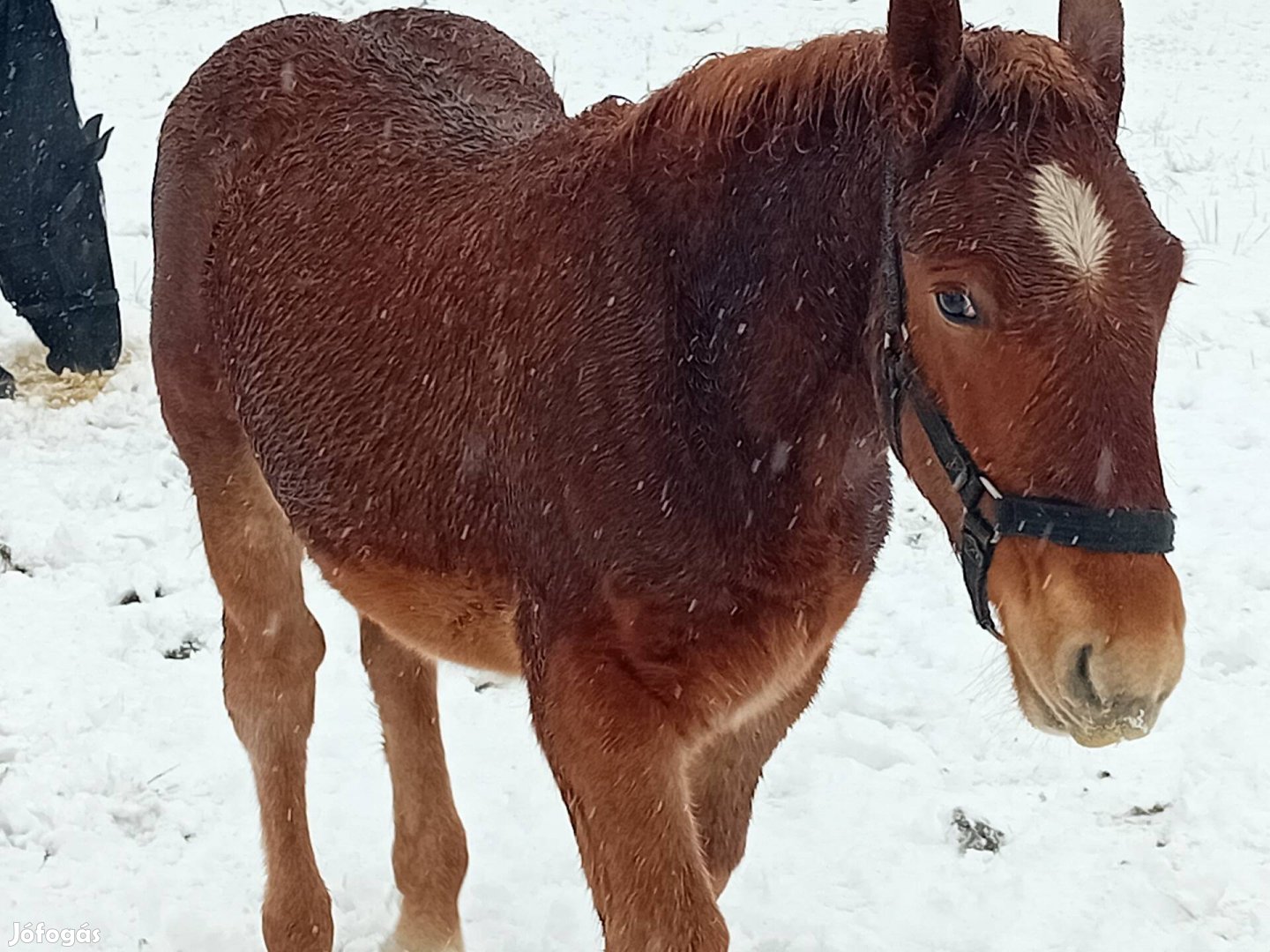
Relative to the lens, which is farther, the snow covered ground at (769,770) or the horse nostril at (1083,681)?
the snow covered ground at (769,770)

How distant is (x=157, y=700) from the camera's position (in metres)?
4.47

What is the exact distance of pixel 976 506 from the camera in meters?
1.89

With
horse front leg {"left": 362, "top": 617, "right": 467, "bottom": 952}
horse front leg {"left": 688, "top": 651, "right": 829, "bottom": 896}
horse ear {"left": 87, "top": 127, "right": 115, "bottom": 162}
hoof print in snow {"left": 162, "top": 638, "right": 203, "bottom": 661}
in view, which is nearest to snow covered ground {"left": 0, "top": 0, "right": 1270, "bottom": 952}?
hoof print in snow {"left": 162, "top": 638, "right": 203, "bottom": 661}

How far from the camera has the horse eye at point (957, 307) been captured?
1.81 m

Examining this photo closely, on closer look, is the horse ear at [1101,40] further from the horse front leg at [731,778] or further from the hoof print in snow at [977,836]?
the hoof print in snow at [977,836]

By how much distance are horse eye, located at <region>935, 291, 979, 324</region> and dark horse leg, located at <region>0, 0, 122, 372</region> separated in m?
5.88

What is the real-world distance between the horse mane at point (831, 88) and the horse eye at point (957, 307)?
274mm

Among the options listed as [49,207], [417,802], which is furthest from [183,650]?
[49,207]

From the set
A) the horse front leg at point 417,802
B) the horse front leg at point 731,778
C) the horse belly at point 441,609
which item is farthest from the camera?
the horse front leg at point 417,802

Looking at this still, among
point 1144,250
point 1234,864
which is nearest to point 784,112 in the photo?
point 1144,250

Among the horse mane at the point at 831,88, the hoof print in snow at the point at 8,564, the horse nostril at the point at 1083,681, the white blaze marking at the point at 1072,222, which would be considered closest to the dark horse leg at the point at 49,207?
the hoof print in snow at the point at 8,564

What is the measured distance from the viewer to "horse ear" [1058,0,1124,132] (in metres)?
2.09

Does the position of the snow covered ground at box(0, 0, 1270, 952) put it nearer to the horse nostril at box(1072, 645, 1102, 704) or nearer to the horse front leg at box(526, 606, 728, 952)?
the horse front leg at box(526, 606, 728, 952)

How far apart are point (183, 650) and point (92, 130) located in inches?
151
